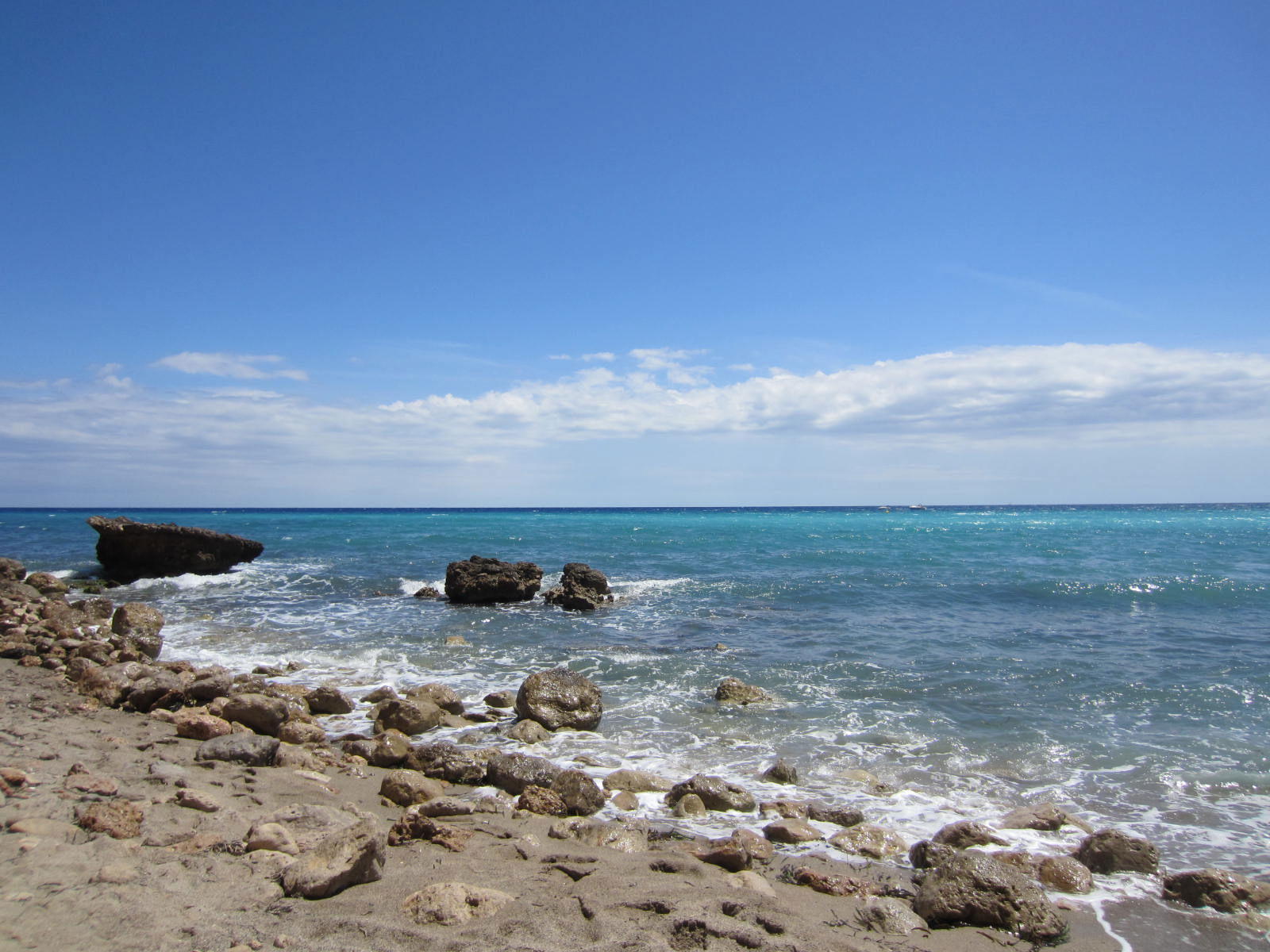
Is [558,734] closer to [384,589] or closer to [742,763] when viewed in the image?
[742,763]

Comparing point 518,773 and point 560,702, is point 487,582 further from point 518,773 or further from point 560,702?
point 518,773

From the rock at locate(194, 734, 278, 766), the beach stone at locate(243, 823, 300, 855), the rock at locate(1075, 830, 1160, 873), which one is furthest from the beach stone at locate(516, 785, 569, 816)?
the rock at locate(1075, 830, 1160, 873)

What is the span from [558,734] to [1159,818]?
6627 mm

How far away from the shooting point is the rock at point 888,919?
4922 mm

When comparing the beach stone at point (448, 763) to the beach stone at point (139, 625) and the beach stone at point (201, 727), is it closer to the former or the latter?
the beach stone at point (201, 727)

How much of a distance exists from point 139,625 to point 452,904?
45.8 feet

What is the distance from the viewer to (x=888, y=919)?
16.5ft

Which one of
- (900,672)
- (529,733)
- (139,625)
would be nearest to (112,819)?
(529,733)

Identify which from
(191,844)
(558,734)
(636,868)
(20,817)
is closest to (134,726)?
(20,817)

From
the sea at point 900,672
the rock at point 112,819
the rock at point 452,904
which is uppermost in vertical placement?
the rock at point 112,819

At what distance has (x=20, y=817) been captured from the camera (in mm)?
4922

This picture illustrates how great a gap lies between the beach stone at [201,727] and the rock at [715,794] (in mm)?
5011

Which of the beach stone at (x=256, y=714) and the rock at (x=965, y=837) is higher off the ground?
the beach stone at (x=256, y=714)

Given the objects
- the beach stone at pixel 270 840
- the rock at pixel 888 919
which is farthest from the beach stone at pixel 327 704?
the rock at pixel 888 919
